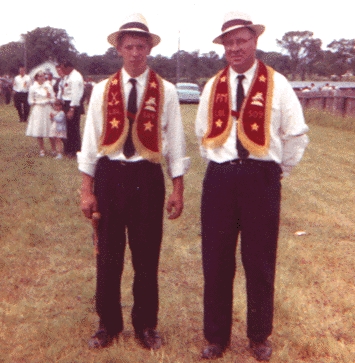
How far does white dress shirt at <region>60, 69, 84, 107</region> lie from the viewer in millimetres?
11414

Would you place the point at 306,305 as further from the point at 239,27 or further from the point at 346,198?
the point at 346,198

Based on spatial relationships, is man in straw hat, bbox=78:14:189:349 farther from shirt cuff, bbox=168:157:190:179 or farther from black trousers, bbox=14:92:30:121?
black trousers, bbox=14:92:30:121

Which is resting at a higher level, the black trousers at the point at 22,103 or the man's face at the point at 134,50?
the man's face at the point at 134,50

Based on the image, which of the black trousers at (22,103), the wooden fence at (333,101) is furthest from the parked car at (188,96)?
the black trousers at (22,103)

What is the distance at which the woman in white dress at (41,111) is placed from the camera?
12516 mm

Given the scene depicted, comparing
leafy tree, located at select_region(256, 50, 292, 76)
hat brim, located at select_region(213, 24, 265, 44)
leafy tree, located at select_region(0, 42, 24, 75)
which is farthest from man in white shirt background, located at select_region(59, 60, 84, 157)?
leafy tree, located at select_region(256, 50, 292, 76)

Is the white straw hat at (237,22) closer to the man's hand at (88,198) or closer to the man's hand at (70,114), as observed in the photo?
the man's hand at (88,198)

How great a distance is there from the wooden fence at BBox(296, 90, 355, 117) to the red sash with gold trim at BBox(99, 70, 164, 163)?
65.9ft

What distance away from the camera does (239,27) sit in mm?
3727

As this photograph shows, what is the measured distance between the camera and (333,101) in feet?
81.6

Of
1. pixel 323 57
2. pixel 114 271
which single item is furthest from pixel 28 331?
pixel 323 57

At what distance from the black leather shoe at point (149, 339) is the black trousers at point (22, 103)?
1702 centimetres

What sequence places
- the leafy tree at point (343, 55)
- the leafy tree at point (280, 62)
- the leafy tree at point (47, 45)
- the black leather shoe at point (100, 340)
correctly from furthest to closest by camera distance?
the leafy tree at point (343, 55) < the leafy tree at point (280, 62) < the leafy tree at point (47, 45) < the black leather shoe at point (100, 340)

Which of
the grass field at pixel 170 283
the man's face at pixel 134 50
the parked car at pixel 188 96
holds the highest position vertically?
the man's face at pixel 134 50
